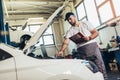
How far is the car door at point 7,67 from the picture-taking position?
6.20ft

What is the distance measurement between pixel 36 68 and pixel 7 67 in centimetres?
29

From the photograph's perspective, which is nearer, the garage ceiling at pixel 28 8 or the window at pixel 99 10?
the window at pixel 99 10

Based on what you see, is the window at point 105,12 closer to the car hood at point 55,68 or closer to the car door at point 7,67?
the car hood at point 55,68

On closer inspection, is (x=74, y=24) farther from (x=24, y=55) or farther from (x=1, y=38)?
(x=1, y=38)

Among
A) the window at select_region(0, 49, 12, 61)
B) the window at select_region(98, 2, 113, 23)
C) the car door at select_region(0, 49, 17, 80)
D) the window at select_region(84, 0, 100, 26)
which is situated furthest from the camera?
the window at select_region(84, 0, 100, 26)

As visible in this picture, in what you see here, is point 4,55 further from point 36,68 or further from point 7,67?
point 36,68

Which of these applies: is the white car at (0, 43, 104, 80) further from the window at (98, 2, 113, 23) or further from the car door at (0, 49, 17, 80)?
the window at (98, 2, 113, 23)

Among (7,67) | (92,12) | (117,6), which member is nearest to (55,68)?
(7,67)

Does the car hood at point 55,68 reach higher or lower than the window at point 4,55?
lower

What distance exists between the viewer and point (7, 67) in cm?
193

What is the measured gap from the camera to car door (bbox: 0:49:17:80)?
6.20 feet

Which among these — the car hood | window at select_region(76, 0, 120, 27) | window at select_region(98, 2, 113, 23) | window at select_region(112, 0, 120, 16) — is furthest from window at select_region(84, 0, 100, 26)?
the car hood

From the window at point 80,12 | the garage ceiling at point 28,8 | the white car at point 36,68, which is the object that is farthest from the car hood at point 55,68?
the window at point 80,12

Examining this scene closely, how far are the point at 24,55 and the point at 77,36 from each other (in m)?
1.23
